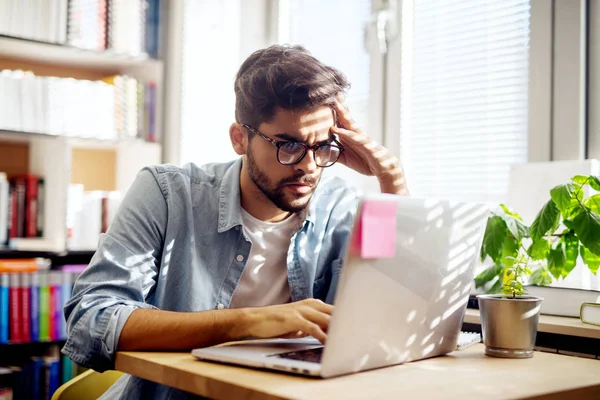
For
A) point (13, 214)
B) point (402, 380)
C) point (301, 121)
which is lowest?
point (402, 380)

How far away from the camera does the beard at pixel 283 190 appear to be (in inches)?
59.5

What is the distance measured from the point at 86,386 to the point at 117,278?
1.18 feet

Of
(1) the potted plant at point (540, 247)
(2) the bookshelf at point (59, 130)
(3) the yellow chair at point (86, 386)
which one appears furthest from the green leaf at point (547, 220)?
(2) the bookshelf at point (59, 130)

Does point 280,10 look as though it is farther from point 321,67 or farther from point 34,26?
point 321,67

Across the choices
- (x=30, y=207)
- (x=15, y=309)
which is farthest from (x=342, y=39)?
(x=15, y=309)

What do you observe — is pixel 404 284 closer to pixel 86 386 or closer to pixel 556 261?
pixel 556 261

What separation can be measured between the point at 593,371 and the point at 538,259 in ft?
1.56

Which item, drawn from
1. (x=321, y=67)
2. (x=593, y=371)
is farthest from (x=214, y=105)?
(x=593, y=371)

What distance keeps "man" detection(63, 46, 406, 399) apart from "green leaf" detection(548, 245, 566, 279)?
0.37m

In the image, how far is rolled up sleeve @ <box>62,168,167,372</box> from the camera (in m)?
1.20

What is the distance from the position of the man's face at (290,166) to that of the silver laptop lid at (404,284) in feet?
1.39

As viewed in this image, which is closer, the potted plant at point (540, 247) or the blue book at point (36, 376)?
the potted plant at point (540, 247)

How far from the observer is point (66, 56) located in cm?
283

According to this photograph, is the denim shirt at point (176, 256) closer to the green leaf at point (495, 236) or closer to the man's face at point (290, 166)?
the man's face at point (290, 166)
